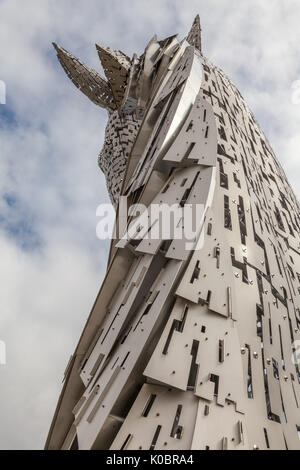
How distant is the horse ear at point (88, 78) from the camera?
1900cm

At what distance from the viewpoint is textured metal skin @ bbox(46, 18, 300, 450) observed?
5664 mm

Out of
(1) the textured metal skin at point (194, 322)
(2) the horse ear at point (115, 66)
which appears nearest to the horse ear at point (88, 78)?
(2) the horse ear at point (115, 66)

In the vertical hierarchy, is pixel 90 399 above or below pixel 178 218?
below

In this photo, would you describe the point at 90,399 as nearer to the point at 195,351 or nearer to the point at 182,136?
the point at 195,351

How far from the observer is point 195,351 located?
6141 mm

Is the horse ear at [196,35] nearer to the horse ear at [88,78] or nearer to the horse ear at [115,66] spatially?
→ the horse ear at [115,66]

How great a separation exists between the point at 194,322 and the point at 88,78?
1624 centimetres

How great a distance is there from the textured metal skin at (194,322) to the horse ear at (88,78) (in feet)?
27.5

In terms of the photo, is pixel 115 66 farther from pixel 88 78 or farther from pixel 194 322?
pixel 194 322

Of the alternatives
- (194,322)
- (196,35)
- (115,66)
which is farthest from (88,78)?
(194,322)

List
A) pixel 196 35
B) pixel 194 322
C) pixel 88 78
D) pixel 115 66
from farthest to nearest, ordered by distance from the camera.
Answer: pixel 196 35 < pixel 88 78 < pixel 115 66 < pixel 194 322

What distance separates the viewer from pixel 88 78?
19141mm

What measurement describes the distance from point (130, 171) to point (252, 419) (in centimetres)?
826
